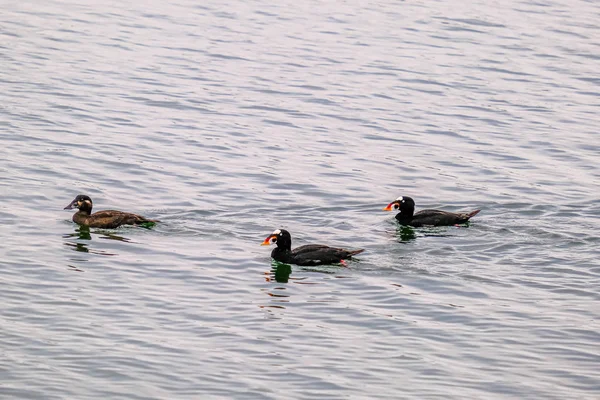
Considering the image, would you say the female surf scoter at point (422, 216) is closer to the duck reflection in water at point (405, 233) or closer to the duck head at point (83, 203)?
the duck reflection in water at point (405, 233)

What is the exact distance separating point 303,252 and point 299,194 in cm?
504

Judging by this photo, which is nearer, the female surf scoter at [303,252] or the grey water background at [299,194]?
Result: the grey water background at [299,194]

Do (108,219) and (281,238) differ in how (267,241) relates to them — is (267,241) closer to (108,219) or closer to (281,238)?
(281,238)

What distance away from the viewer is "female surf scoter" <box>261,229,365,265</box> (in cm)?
2216

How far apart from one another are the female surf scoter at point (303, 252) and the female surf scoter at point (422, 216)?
272 centimetres

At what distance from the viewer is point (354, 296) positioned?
20.6m

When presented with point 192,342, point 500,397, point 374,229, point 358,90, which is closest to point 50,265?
point 192,342

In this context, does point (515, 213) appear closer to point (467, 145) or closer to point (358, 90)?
point (467, 145)

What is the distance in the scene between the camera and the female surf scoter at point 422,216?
24953 mm

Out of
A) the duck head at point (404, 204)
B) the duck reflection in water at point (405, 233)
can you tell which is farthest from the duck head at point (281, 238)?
the duck head at point (404, 204)

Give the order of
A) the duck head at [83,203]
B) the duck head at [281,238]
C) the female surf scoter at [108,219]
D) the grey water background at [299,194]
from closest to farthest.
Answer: the grey water background at [299,194], the duck head at [281,238], the female surf scoter at [108,219], the duck head at [83,203]

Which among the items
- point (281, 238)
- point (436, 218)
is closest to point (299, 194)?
point (436, 218)

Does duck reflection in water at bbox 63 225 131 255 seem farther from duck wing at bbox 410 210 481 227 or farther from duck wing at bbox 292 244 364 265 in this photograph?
duck wing at bbox 410 210 481 227

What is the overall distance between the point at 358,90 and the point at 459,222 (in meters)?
13.7
